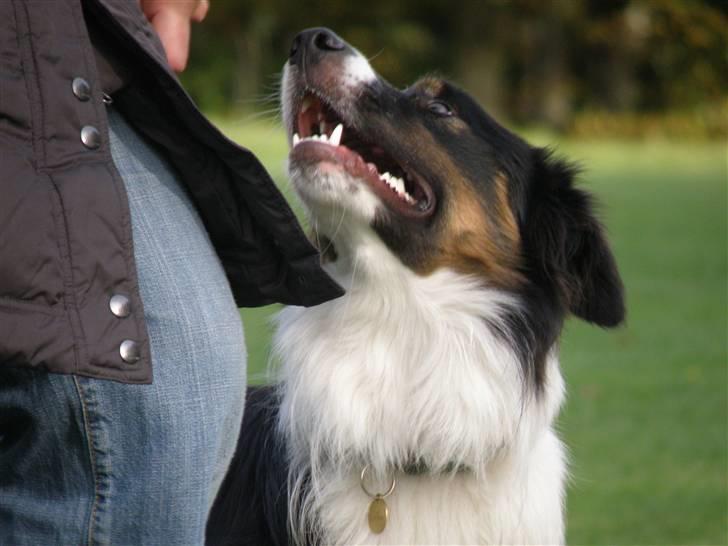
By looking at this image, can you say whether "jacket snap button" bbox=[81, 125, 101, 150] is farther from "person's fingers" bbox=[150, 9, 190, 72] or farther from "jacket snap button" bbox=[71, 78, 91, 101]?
"person's fingers" bbox=[150, 9, 190, 72]

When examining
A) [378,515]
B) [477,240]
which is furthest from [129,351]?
[477,240]

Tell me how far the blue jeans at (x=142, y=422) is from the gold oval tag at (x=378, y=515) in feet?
3.25

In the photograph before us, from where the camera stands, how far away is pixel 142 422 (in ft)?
6.59

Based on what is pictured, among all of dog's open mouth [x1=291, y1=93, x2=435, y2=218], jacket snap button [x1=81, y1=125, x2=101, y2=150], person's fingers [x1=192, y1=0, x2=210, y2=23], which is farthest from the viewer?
dog's open mouth [x1=291, y1=93, x2=435, y2=218]

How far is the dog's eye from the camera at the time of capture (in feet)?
11.3

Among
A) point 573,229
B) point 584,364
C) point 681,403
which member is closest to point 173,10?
point 573,229

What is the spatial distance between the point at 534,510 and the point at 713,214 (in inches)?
455

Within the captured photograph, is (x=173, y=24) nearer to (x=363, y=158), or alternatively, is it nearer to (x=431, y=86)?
(x=363, y=158)

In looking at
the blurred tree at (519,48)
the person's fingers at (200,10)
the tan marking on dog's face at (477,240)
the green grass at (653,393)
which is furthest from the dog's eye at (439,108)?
the blurred tree at (519,48)

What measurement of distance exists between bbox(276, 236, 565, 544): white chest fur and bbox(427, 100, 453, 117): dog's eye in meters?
0.48

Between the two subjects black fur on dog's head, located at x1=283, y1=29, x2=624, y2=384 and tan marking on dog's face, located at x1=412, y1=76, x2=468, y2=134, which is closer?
black fur on dog's head, located at x1=283, y1=29, x2=624, y2=384

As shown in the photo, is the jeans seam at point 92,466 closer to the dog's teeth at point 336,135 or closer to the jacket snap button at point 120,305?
the jacket snap button at point 120,305

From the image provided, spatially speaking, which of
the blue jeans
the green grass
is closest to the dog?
the green grass

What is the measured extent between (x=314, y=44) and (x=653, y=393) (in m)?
4.47
